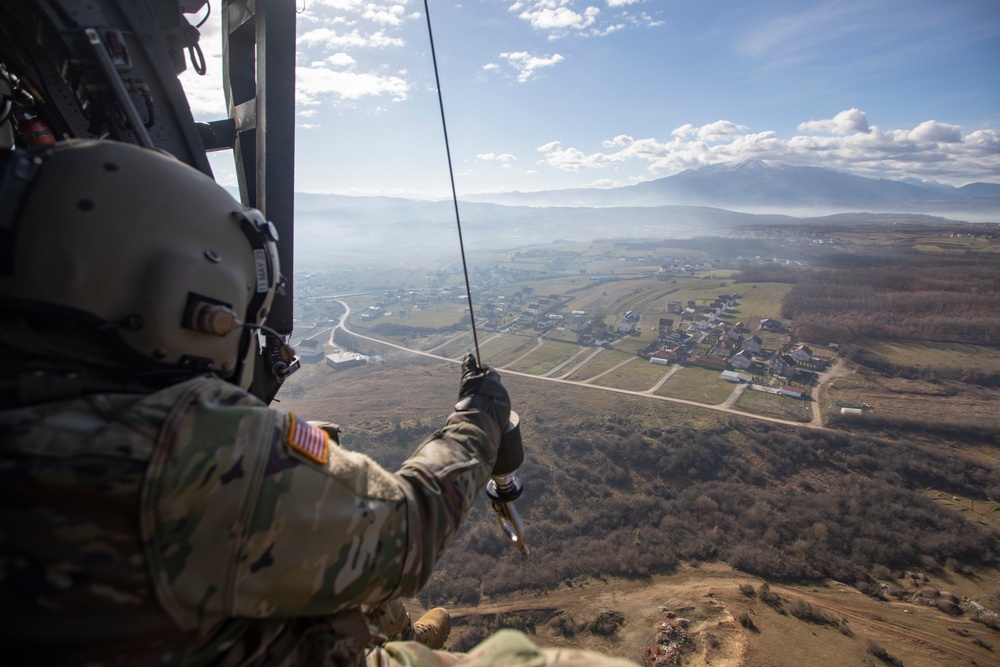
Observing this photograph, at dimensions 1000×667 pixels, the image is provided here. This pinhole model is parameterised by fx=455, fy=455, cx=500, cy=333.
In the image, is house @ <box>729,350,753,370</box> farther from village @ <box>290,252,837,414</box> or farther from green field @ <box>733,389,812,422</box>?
green field @ <box>733,389,812,422</box>

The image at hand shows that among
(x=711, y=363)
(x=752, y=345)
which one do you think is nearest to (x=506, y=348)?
(x=711, y=363)

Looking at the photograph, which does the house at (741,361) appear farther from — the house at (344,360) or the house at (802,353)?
the house at (344,360)

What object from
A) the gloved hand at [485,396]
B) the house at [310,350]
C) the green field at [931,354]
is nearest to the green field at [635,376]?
the green field at [931,354]

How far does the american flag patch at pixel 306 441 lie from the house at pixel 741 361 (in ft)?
100

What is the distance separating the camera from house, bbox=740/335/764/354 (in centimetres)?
2985

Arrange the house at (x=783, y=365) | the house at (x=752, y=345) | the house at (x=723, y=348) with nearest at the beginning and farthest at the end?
the house at (x=783, y=365) < the house at (x=723, y=348) < the house at (x=752, y=345)

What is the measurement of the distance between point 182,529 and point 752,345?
34.1m

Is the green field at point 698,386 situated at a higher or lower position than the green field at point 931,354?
lower

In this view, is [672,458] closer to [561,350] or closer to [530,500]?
[530,500]

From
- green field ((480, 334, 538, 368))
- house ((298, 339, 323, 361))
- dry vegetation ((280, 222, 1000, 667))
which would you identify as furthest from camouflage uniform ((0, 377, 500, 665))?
house ((298, 339, 323, 361))

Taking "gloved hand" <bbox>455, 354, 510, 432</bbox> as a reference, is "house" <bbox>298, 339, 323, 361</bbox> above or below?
below

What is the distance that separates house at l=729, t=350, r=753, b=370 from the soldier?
30305 millimetres

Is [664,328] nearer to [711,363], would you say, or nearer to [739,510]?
[711,363]

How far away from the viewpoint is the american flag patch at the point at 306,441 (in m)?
1.22
